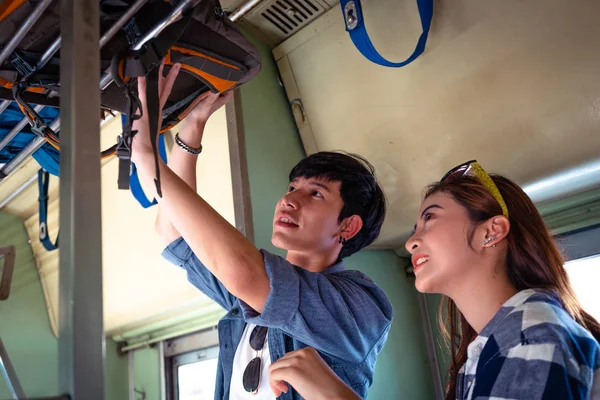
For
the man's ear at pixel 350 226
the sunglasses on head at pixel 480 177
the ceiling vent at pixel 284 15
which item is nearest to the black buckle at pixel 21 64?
the man's ear at pixel 350 226

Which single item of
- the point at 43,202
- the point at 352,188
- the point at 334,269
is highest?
the point at 43,202

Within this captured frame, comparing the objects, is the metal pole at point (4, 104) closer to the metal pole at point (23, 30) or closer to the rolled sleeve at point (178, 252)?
the metal pole at point (23, 30)

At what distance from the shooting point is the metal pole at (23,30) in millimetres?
1023

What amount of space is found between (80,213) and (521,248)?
3.11 ft

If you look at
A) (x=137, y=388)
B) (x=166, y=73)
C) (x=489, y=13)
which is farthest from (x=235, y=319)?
(x=137, y=388)

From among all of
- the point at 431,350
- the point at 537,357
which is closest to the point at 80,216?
the point at 537,357

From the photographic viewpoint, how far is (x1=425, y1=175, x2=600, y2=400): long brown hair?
1.27 metres

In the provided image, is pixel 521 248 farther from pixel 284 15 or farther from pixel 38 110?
pixel 284 15

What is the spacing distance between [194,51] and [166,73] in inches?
4.0

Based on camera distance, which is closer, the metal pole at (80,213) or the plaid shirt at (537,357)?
the metal pole at (80,213)

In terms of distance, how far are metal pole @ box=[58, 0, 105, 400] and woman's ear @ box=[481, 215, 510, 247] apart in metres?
0.88

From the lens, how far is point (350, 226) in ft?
5.56

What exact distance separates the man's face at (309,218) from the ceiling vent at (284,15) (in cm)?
73

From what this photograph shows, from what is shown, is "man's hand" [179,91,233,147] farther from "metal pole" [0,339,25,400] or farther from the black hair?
"metal pole" [0,339,25,400]
